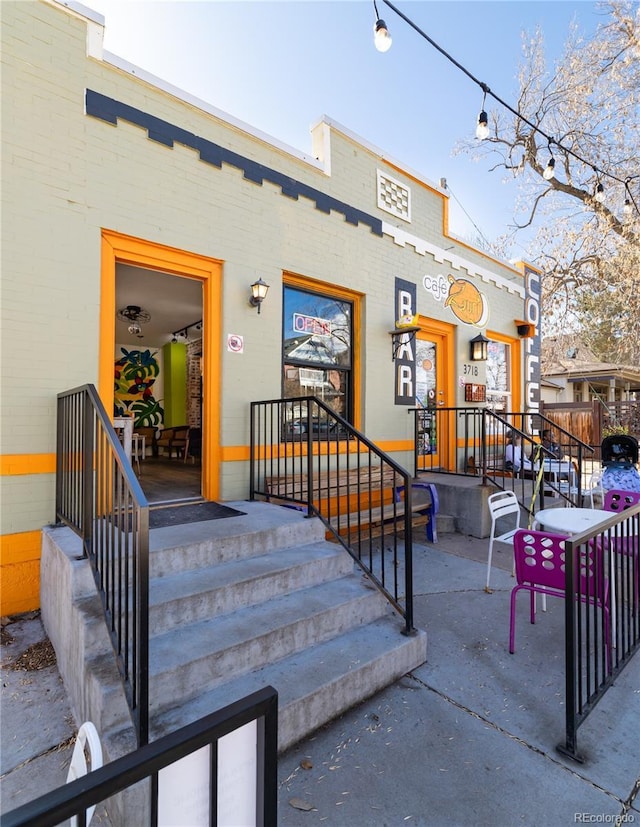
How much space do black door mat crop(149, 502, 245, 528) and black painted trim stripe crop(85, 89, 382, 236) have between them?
131 inches

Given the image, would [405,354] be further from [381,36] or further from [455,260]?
[381,36]

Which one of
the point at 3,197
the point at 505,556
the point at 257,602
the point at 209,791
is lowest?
the point at 505,556

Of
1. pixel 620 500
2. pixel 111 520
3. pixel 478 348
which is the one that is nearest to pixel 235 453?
pixel 111 520

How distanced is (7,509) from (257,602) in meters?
2.01

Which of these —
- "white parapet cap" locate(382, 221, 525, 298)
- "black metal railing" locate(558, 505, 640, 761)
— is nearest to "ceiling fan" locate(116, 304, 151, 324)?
"white parapet cap" locate(382, 221, 525, 298)

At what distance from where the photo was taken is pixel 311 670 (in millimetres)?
2275

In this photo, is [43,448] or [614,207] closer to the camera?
[43,448]

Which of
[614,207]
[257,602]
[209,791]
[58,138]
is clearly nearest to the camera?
[209,791]

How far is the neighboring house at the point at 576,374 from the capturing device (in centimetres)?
1464

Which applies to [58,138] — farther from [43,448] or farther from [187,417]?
[187,417]

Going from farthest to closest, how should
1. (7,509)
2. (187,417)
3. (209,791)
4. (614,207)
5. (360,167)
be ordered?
1. (614,207)
2. (187,417)
3. (360,167)
4. (7,509)
5. (209,791)

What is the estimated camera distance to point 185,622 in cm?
236

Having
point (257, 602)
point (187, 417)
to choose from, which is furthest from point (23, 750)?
point (187, 417)

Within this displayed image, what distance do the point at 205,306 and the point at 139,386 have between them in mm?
6276
